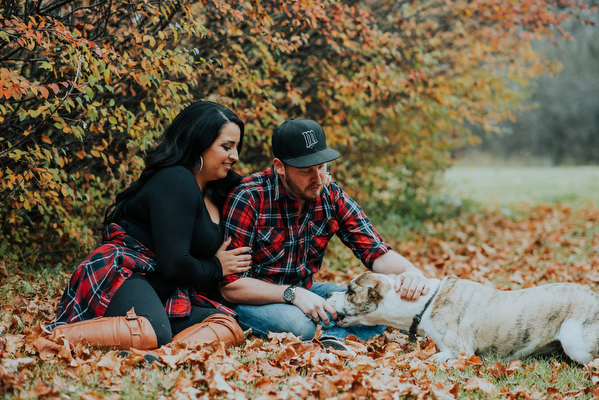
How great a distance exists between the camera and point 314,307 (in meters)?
3.75

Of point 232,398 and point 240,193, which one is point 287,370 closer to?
point 232,398

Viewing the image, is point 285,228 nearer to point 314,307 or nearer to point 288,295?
point 288,295

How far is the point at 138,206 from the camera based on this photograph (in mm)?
3486

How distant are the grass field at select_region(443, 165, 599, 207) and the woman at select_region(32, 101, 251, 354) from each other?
349 inches

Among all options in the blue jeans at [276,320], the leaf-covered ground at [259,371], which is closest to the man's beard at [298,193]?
the blue jeans at [276,320]

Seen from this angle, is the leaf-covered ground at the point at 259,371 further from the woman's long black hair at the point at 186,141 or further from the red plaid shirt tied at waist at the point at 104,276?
the woman's long black hair at the point at 186,141

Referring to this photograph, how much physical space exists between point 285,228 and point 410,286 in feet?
3.27

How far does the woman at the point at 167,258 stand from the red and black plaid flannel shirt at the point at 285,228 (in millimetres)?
154

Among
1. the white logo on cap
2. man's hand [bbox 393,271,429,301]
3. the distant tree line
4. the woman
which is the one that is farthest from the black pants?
the distant tree line

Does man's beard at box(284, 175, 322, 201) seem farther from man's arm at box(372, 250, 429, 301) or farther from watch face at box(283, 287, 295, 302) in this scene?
man's arm at box(372, 250, 429, 301)

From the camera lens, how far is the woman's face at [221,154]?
3.65 meters

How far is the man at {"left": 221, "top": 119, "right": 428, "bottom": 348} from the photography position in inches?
146

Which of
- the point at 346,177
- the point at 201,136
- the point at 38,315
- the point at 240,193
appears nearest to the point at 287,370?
the point at 240,193

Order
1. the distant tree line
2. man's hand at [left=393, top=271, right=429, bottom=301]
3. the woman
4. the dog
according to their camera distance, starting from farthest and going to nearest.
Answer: the distant tree line, man's hand at [left=393, top=271, right=429, bottom=301], the dog, the woman
